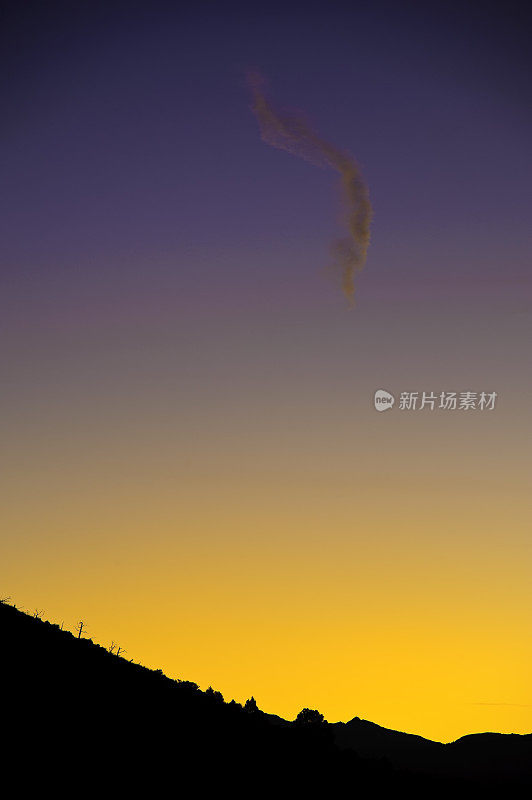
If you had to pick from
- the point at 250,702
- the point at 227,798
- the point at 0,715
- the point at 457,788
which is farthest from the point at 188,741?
the point at 250,702

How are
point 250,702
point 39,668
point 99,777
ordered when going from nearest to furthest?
1. point 99,777
2. point 39,668
3. point 250,702

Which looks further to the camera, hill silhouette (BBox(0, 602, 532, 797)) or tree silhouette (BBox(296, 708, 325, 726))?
tree silhouette (BBox(296, 708, 325, 726))

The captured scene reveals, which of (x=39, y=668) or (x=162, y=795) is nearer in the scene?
(x=162, y=795)

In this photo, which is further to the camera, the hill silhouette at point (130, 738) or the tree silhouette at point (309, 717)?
the tree silhouette at point (309, 717)

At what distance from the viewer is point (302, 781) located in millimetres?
43031

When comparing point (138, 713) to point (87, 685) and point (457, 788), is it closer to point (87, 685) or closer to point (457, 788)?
point (87, 685)

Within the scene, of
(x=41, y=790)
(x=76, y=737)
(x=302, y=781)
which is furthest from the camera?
(x=302, y=781)

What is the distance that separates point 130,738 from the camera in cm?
3594

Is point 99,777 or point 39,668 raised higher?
point 39,668

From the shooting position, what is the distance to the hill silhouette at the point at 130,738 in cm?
3016

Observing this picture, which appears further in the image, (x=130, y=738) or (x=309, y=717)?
(x=309, y=717)

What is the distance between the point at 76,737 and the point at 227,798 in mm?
8114

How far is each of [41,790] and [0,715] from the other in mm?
5579

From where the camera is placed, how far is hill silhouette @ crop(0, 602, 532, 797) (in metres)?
30.2
